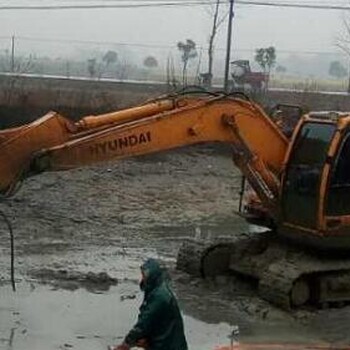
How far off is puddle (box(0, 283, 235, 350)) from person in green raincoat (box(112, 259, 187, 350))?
102 inches

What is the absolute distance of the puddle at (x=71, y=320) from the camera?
37.3ft

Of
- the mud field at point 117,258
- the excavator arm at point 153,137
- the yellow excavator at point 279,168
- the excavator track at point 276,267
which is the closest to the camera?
the excavator arm at point 153,137

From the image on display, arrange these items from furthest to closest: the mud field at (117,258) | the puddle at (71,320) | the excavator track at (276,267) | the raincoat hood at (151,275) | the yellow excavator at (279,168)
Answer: the excavator track at (276,267), the yellow excavator at (279,168), the mud field at (117,258), the puddle at (71,320), the raincoat hood at (151,275)

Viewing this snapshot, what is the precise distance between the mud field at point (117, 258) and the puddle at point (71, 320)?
14 mm

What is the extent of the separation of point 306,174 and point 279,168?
2.31ft

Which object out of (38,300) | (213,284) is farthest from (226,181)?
(38,300)

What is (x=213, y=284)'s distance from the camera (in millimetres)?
14695

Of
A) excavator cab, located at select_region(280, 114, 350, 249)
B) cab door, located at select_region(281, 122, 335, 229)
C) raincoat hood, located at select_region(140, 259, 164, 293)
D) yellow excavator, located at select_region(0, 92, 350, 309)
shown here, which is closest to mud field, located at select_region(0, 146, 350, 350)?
yellow excavator, located at select_region(0, 92, 350, 309)

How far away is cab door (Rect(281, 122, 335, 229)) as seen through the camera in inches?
533

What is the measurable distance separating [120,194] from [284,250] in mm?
8302

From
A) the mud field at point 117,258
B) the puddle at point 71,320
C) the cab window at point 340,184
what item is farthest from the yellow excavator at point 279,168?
the puddle at point 71,320

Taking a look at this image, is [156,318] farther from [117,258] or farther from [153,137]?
[117,258]

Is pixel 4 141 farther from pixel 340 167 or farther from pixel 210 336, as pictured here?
pixel 340 167

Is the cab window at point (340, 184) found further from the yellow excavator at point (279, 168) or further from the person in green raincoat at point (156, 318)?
the person in green raincoat at point (156, 318)
